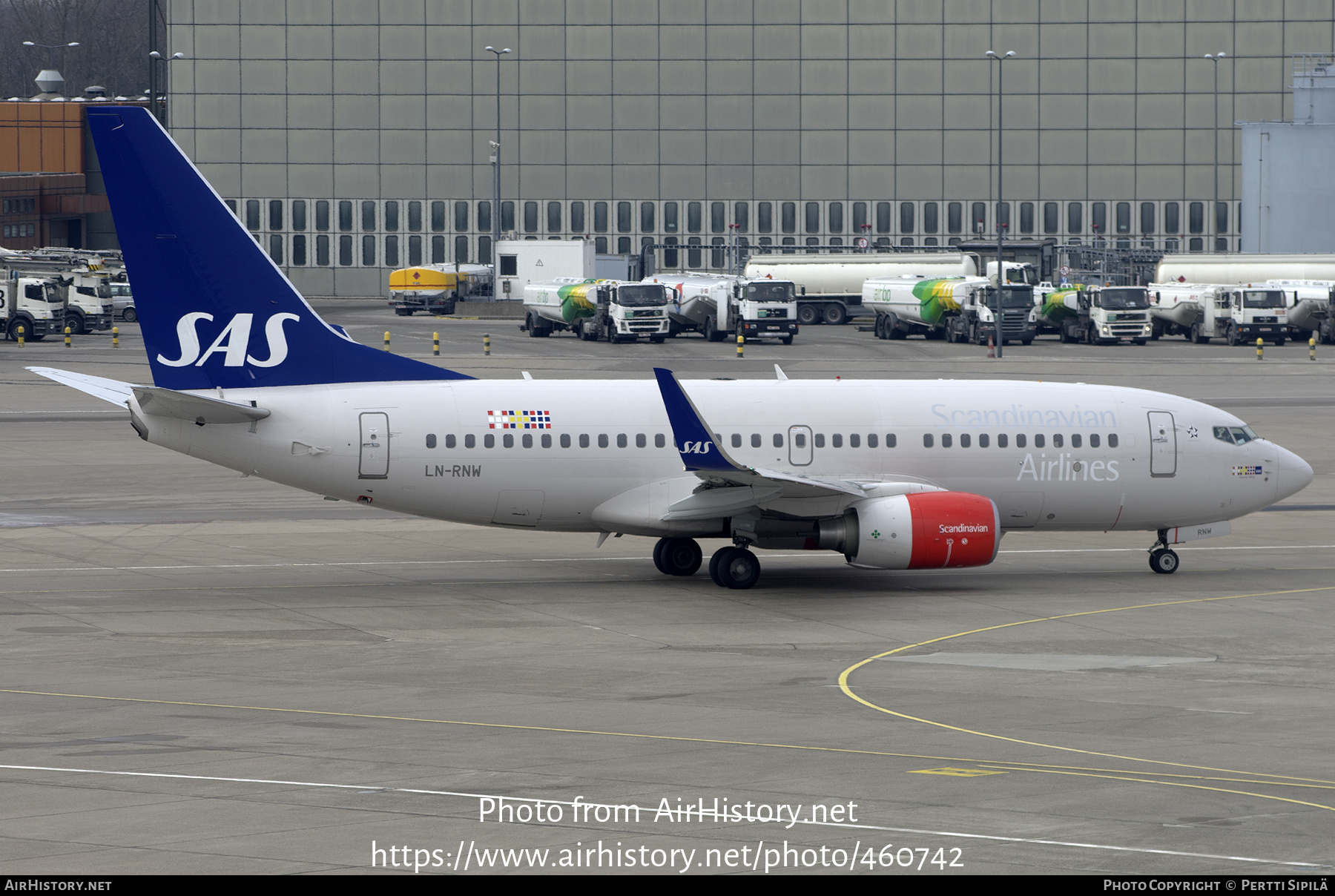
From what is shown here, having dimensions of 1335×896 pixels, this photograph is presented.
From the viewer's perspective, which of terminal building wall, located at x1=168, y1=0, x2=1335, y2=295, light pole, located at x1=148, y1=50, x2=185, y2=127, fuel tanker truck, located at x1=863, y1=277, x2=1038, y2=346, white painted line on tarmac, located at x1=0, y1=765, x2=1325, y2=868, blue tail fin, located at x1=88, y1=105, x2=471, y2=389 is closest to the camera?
white painted line on tarmac, located at x1=0, y1=765, x2=1325, y2=868

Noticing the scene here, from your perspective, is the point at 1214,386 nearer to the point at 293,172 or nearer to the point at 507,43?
the point at 507,43

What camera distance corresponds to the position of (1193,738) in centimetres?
2009

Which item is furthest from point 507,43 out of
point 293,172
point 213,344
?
point 213,344

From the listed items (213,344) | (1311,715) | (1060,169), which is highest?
(1060,169)

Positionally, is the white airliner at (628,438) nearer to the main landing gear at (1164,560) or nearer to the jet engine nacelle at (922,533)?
the jet engine nacelle at (922,533)

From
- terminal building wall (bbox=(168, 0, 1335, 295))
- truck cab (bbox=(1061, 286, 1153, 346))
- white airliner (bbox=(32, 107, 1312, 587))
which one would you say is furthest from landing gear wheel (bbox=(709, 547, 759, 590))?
terminal building wall (bbox=(168, 0, 1335, 295))

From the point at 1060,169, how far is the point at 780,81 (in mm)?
23952

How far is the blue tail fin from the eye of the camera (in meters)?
30.6

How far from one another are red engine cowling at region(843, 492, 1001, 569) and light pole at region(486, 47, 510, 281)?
3770 inches

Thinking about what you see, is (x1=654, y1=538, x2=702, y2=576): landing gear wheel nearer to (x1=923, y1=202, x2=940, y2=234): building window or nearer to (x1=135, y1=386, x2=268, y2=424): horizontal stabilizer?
(x1=135, y1=386, x2=268, y2=424): horizontal stabilizer

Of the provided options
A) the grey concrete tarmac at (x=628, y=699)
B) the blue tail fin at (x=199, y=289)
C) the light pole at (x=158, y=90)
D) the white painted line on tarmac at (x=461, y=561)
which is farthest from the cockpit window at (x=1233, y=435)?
the light pole at (x=158, y=90)

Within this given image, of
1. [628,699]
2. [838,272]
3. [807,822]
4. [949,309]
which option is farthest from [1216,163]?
[807,822]

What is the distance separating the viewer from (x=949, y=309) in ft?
316

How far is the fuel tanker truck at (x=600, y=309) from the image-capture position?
9306 cm
